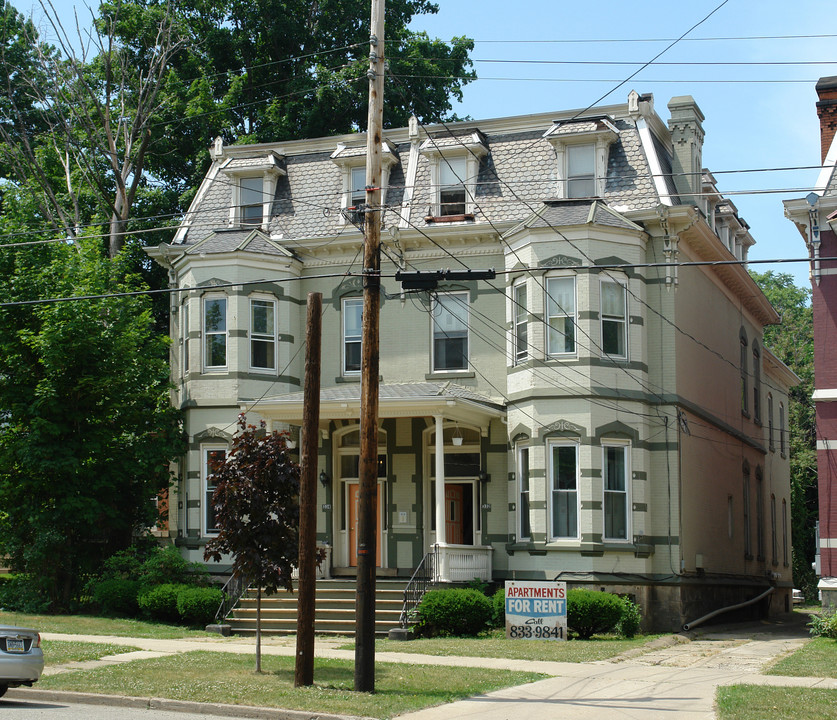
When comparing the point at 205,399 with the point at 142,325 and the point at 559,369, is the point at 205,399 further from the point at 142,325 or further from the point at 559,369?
the point at 559,369

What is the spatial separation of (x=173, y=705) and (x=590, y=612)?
1032 cm

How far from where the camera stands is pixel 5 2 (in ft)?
137

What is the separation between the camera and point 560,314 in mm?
24812

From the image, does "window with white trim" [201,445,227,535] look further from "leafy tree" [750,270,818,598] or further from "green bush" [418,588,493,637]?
"leafy tree" [750,270,818,598]

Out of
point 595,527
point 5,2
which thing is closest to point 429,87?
point 5,2

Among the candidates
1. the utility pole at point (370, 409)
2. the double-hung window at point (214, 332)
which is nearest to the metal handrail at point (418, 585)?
the double-hung window at point (214, 332)

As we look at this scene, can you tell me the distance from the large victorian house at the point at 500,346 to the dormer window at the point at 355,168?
7cm

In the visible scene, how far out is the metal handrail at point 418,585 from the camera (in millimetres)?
22078

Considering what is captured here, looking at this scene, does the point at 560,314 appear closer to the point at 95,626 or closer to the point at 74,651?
the point at 95,626

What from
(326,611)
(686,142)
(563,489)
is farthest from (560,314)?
(326,611)

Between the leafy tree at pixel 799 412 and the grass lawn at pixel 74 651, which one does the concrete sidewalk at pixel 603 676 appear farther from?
the leafy tree at pixel 799 412

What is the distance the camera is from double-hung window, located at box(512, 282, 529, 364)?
25.3 m

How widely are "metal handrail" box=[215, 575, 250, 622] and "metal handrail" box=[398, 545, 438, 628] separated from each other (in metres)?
3.42

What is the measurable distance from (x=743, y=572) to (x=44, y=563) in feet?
61.4
